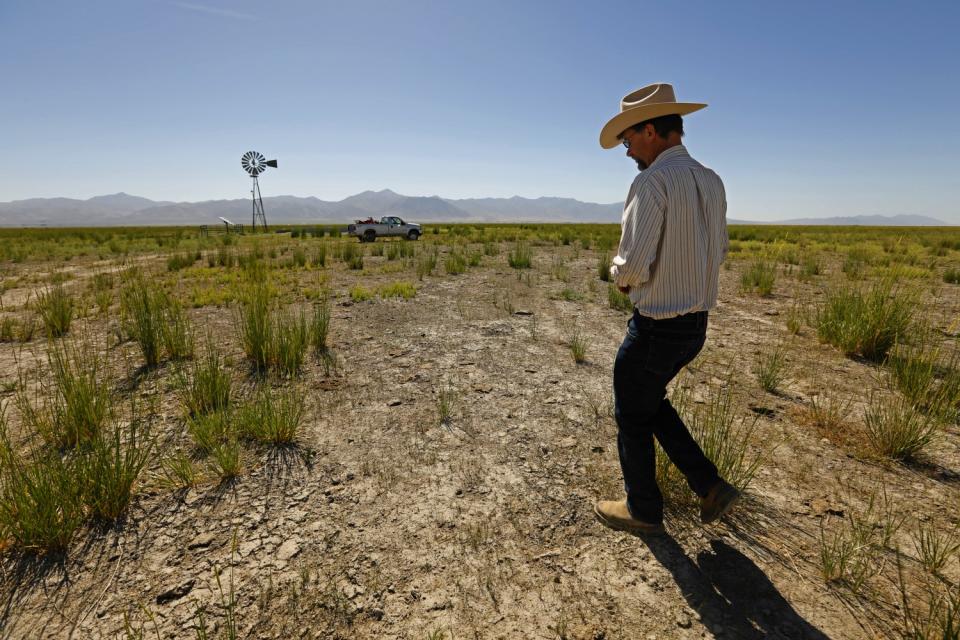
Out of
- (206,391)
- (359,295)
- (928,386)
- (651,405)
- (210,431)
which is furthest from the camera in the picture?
(359,295)

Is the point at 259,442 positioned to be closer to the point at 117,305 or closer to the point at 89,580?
the point at 89,580

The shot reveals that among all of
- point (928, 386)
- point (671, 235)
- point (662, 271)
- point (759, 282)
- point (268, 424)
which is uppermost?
point (671, 235)

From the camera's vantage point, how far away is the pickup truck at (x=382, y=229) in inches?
953

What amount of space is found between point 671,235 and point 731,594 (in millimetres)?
1694

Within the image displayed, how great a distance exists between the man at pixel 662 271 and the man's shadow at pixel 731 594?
230mm

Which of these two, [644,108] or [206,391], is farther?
[206,391]

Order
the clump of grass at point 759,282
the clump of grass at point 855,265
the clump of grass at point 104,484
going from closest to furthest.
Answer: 1. the clump of grass at point 104,484
2. the clump of grass at point 759,282
3. the clump of grass at point 855,265

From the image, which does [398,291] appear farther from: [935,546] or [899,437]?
[935,546]

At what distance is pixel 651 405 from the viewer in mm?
2035

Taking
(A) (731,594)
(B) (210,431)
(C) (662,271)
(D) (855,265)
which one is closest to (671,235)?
(C) (662,271)

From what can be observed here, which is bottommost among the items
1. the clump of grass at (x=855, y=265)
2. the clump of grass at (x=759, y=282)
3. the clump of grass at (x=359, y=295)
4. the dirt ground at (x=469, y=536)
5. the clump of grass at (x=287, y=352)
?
the dirt ground at (x=469, y=536)

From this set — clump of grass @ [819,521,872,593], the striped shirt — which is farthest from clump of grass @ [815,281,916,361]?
the striped shirt

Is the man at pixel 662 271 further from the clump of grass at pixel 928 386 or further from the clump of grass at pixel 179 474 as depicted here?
the clump of grass at pixel 179 474

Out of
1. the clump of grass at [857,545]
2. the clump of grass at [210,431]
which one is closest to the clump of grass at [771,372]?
the clump of grass at [857,545]
